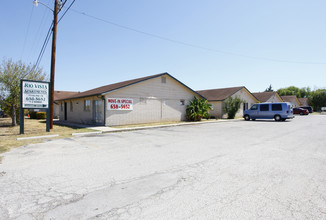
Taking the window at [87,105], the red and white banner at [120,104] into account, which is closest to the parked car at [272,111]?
the red and white banner at [120,104]

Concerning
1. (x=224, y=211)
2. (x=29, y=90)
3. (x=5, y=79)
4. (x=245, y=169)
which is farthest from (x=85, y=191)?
(x=5, y=79)

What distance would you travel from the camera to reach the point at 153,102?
19.6 m

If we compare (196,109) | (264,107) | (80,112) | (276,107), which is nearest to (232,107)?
(264,107)

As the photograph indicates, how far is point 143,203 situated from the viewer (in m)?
3.32

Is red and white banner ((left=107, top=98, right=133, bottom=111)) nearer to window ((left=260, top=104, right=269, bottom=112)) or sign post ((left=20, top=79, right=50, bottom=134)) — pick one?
sign post ((left=20, top=79, right=50, bottom=134))

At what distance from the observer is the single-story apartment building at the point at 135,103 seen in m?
16.7

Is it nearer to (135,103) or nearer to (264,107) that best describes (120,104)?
(135,103)

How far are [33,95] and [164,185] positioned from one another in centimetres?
1180

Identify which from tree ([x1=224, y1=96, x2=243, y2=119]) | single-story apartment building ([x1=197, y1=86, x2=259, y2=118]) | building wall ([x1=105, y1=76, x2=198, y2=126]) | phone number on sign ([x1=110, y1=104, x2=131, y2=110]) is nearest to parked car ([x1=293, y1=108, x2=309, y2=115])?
single-story apartment building ([x1=197, y1=86, x2=259, y2=118])

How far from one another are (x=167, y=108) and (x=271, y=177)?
1657cm

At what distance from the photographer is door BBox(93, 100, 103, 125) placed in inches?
671

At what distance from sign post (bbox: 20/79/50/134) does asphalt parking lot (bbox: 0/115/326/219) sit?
21.2 feet

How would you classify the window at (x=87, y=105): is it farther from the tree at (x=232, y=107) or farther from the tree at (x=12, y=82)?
the tree at (x=232, y=107)

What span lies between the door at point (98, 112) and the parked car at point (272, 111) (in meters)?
17.9
